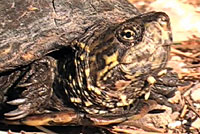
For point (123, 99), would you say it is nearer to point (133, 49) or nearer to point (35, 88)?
point (133, 49)

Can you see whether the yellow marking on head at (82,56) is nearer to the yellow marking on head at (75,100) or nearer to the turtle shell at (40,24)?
the turtle shell at (40,24)

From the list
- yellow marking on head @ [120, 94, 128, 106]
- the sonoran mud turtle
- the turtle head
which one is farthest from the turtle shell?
yellow marking on head @ [120, 94, 128, 106]

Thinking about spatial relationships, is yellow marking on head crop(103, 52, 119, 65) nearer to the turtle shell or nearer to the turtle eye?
the turtle eye

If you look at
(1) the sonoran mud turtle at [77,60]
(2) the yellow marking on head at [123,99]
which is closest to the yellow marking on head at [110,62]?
(1) the sonoran mud turtle at [77,60]

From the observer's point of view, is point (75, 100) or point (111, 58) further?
point (75, 100)

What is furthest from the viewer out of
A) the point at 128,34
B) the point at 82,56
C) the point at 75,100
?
the point at 75,100

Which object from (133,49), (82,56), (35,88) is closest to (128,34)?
(133,49)

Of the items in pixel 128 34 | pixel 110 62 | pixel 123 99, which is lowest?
pixel 123 99
